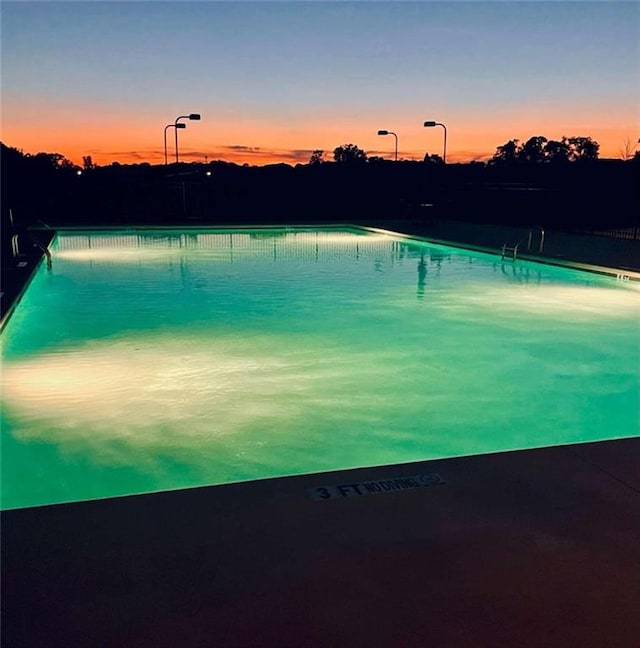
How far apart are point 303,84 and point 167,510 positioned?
3143cm

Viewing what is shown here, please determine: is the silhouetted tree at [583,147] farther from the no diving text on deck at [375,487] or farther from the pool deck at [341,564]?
the pool deck at [341,564]

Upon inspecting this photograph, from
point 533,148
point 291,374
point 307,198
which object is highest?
point 533,148

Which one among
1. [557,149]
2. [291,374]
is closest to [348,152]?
[557,149]

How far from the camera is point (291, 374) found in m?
6.57

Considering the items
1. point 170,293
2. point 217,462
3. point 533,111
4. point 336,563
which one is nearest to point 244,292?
point 170,293

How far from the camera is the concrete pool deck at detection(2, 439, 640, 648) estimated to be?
192 cm

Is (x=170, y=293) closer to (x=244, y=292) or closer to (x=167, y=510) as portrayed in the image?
(x=244, y=292)

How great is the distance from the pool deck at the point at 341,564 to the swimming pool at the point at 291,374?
1.70 metres

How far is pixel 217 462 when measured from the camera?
4.50 metres

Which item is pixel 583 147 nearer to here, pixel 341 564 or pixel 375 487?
pixel 375 487

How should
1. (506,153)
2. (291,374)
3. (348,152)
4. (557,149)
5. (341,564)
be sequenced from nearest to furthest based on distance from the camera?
(341,564) < (291,374) < (557,149) < (506,153) < (348,152)

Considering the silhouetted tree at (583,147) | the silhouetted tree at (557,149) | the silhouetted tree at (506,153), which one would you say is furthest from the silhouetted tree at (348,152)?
the silhouetted tree at (583,147)

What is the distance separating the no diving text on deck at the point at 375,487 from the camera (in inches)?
111

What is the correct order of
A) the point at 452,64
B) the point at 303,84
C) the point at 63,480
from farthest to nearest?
the point at 303,84, the point at 452,64, the point at 63,480
